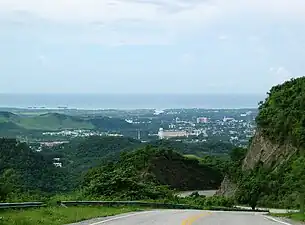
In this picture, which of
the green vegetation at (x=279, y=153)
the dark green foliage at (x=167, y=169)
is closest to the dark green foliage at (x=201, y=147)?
the dark green foliage at (x=167, y=169)

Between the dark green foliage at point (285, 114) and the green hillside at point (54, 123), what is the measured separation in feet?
222

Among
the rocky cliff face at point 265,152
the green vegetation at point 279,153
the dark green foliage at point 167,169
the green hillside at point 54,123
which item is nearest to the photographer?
the green vegetation at point 279,153

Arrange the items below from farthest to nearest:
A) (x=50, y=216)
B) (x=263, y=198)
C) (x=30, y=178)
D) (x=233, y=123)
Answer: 1. (x=233, y=123)
2. (x=30, y=178)
3. (x=263, y=198)
4. (x=50, y=216)

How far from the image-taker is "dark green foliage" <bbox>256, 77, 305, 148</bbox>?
164 feet

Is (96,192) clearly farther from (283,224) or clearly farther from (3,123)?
(3,123)

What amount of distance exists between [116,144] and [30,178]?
1565 inches

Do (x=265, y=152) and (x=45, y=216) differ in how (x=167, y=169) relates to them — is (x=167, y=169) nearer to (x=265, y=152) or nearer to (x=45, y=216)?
(x=265, y=152)

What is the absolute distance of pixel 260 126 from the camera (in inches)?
2287

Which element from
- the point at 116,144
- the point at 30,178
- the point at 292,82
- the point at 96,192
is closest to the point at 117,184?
the point at 96,192

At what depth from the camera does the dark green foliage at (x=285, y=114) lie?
50.0m

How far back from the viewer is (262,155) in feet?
184

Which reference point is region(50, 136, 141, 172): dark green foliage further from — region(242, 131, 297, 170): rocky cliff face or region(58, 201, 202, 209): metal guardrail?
region(58, 201, 202, 209): metal guardrail

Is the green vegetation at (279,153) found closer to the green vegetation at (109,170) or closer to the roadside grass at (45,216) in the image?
the green vegetation at (109,170)

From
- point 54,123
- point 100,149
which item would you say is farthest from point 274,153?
point 54,123
